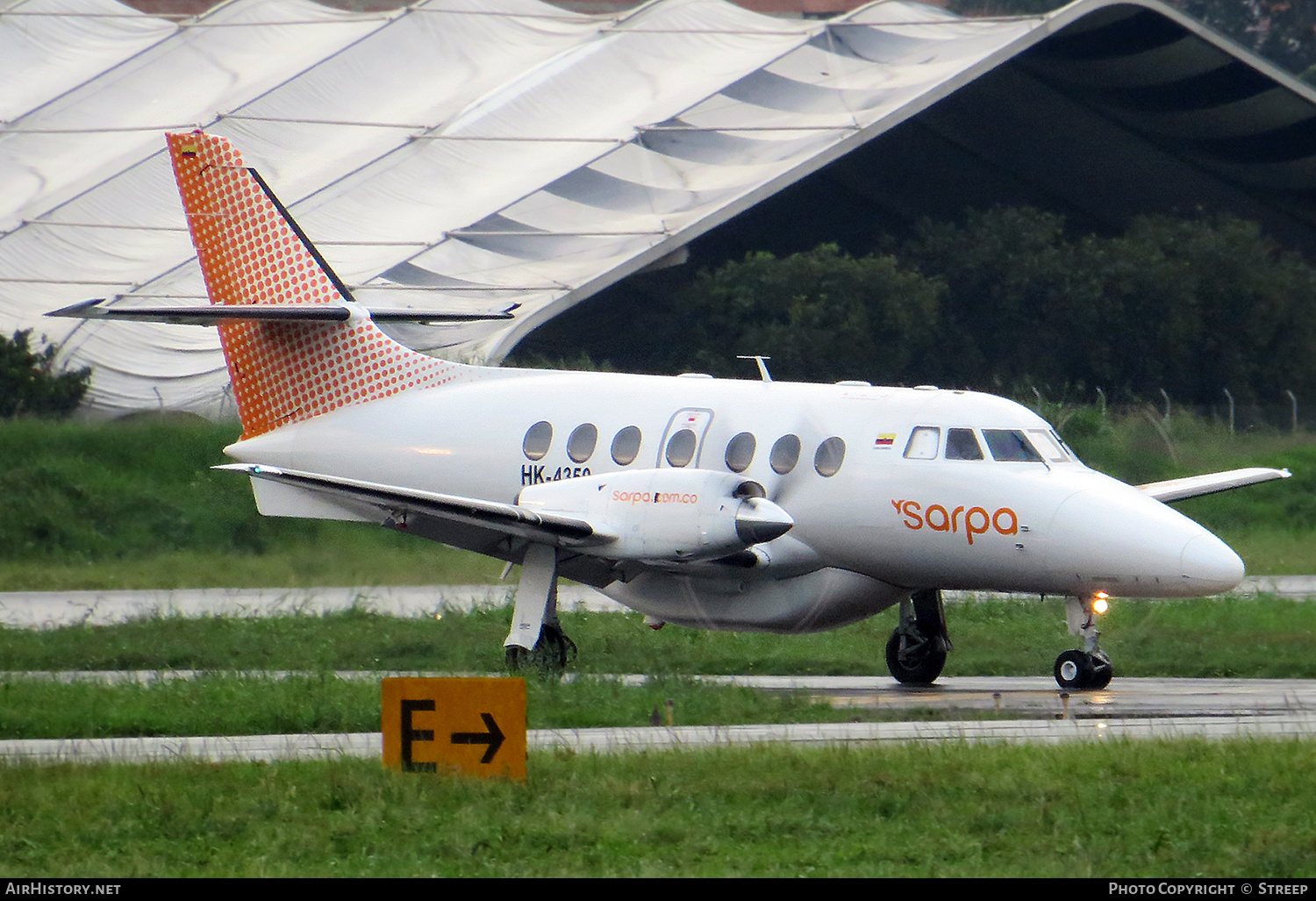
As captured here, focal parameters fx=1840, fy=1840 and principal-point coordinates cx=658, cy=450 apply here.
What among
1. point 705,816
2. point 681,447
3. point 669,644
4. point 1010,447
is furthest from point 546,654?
point 705,816

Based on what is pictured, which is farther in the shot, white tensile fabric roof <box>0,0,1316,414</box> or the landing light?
white tensile fabric roof <box>0,0,1316,414</box>

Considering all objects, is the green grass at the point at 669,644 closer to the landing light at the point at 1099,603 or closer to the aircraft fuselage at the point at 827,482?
the aircraft fuselage at the point at 827,482

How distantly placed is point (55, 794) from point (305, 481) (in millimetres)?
6381

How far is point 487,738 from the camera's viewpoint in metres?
10.9

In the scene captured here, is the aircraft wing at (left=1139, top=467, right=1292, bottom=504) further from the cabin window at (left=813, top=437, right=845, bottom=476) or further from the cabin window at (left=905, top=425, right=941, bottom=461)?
the cabin window at (left=813, top=437, right=845, bottom=476)

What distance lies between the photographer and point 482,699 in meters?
10.7

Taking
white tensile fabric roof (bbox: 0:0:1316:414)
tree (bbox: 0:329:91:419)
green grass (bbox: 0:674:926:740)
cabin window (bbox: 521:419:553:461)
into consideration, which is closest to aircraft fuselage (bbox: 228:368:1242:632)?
cabin window (bbox: 521:419:553:461)

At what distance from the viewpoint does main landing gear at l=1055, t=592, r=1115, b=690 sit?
54.0 ft

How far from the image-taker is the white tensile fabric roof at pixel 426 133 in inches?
1624

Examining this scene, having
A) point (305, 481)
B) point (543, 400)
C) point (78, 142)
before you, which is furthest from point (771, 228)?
point (305, 481)

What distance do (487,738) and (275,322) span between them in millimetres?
10716

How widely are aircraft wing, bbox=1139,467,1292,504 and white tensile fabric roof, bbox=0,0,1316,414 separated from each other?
21.1 metres

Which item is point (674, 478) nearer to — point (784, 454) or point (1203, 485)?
point (784, 454)

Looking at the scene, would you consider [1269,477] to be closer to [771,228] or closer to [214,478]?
[214,478]
